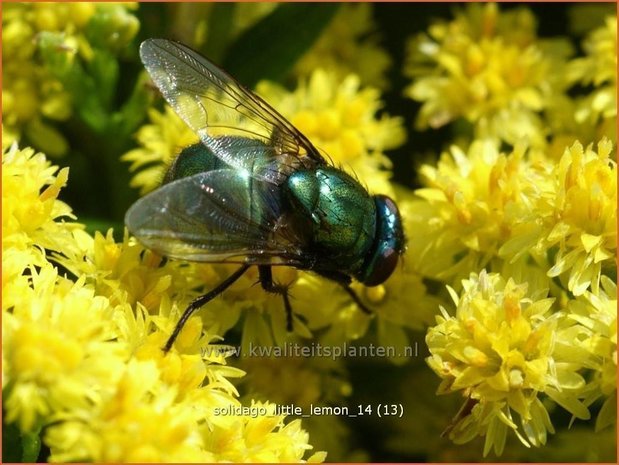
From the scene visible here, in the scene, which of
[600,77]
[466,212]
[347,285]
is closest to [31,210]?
[347,285]

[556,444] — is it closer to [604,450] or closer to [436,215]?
[604,450]

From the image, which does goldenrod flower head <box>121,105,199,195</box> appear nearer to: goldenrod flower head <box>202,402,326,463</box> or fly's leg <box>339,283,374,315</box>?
fly's leg <box>339,283,374,315</box>

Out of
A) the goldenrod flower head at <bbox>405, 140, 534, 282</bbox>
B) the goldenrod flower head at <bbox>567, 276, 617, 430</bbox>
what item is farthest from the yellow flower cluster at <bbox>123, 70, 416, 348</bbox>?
the goldenrod flower head at <bbox>567, 276, 617, 430</bbox>

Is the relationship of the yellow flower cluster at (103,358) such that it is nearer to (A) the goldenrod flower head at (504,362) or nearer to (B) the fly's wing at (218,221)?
(B) the fly's wing at (218,221)

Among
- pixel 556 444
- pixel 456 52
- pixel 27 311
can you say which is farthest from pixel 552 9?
pixel 27 311

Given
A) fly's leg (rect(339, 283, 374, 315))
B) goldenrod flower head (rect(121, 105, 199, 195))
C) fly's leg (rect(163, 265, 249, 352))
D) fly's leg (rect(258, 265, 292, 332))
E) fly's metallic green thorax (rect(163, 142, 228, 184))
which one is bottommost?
fly's leg (rect(339, 283, 374, 315))
